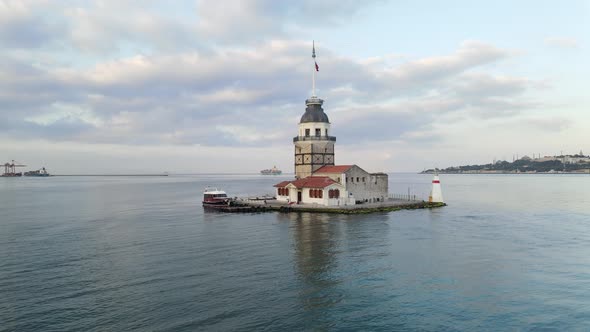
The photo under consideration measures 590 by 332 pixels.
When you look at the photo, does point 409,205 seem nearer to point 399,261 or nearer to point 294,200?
point 294,200

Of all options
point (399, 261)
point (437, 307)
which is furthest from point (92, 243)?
point (437, 307)

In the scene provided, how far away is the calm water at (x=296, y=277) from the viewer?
18.9 meters

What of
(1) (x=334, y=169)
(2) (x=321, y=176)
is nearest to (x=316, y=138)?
(1) (x=334, y=169)

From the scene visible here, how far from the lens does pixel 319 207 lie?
190 ft

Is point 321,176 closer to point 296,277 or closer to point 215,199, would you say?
point 215,199

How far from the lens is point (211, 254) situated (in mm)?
31766

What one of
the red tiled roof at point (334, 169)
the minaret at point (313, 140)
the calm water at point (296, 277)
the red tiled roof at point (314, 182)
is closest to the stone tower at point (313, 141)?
the minaret at point (313, 140)

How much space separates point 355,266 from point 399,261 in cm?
391

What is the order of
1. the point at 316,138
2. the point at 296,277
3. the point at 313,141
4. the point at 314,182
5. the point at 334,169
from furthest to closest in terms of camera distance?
the point at 313,141, the point at 316,138, the point at 334,169, the point at 314,182, the point at 296,277

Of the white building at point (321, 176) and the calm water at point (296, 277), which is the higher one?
the white building at point (321, 176)

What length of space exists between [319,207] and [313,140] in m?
14.4

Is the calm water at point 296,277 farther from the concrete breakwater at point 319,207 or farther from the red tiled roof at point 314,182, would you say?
the red tiled roof at point 314,182

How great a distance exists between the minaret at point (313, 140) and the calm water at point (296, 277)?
22757 mm

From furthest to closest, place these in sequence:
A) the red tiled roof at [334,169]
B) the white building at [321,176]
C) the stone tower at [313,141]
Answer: the stone tower at [313,141]
the red tiled roof at [334,169]
the white building at [321,176]
